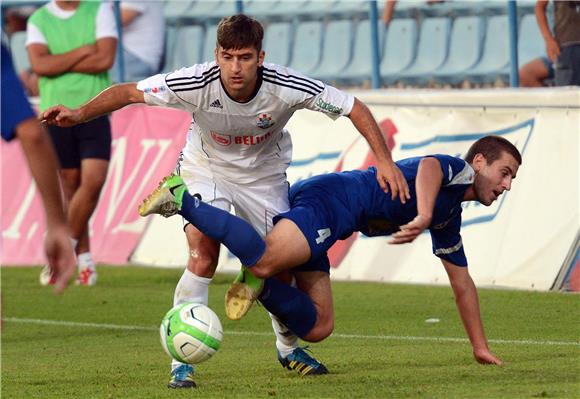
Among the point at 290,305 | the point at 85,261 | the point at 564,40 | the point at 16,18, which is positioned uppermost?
the point at 290,305

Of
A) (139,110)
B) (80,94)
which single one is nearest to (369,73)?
(139,110)

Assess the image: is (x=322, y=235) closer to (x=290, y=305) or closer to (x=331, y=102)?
(x=290, y=305)

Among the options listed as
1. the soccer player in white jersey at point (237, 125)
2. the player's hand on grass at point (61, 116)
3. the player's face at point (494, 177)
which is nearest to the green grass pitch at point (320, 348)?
the soccer player in white jersey at point (237, 125)

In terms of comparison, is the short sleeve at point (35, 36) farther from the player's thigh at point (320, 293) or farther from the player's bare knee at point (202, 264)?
the player's bare knee at point (202, 264)

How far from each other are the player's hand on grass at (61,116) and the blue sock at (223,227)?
2.99ft

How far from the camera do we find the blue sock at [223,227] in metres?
7.40

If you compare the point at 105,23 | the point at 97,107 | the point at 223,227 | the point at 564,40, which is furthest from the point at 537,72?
A: the point at 223,227

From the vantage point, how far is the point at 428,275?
496 inches

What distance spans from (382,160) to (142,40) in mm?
9726

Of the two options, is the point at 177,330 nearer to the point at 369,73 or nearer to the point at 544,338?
the point at 544,338

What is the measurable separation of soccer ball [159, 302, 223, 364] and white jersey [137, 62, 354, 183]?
112 centimetres

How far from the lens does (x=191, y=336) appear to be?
737 cm

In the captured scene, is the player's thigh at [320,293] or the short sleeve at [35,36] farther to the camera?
the short sleeve at [35,36]

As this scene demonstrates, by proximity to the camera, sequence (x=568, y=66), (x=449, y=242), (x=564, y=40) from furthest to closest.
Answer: (x=564, y=40), (x=568, y=66), (x=449, y=242)
